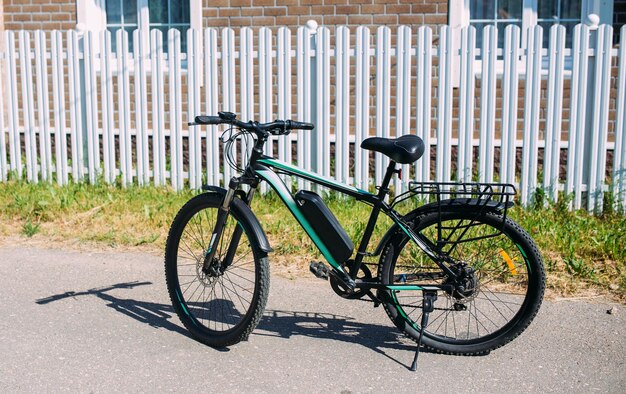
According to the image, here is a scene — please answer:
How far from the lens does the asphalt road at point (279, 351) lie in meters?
4.31

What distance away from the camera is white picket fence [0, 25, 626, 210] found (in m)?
7.86

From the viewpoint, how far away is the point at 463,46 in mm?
8000

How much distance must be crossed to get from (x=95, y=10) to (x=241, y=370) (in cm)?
733

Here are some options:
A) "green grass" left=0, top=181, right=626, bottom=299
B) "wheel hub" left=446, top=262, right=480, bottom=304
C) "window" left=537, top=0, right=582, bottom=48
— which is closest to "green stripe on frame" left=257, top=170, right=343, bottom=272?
"wheel hub" left=446, top=262, right=480, bottom=304

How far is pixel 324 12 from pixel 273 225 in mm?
3499

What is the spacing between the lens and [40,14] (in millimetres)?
10727

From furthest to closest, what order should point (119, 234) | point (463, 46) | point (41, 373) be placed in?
point (463, 46) → point (119, 234) → point (41, 373)

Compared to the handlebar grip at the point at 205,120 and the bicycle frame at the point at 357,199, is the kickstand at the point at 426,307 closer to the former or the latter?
the bicycle frame at the point at 357,199

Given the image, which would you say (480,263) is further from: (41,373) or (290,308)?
(41,373)

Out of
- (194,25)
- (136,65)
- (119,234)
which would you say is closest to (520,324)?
(119,234)

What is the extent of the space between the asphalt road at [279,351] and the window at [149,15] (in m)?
5.36

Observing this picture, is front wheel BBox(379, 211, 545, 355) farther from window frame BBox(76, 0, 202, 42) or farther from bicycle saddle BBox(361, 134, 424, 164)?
window frame BBox(76, 0, 202, 42)

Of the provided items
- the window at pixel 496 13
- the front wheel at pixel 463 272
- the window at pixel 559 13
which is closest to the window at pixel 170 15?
the window at pixel 496 13

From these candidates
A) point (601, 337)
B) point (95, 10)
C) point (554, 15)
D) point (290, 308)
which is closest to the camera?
point (601, 337)
